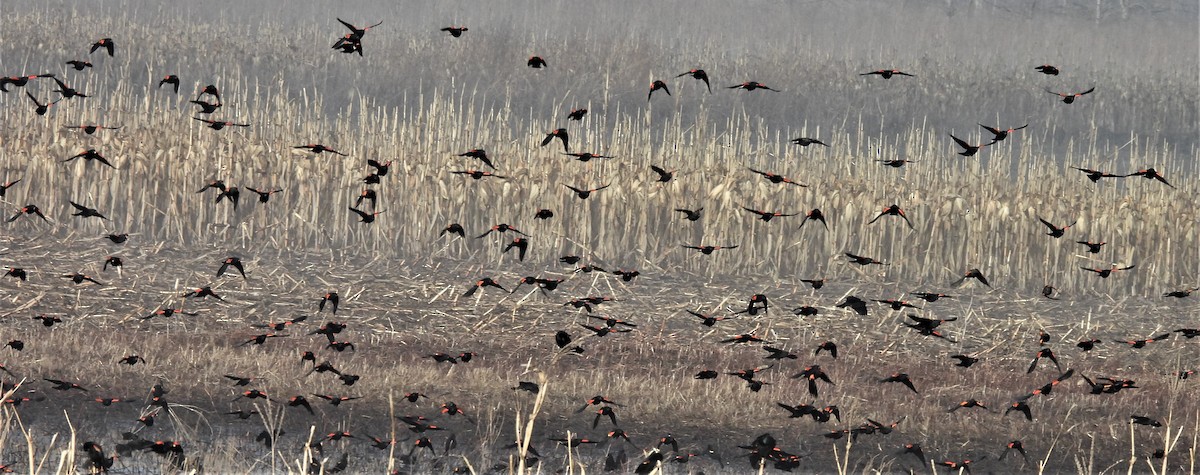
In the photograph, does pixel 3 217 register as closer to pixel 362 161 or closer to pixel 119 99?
pixel 119 99

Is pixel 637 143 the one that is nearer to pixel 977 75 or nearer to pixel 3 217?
pixel 3 217

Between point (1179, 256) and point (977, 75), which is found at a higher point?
point (977, 75)

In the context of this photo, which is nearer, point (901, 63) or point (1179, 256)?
point (1179, 256)

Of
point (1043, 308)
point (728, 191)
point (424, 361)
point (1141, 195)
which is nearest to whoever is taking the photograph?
point (424, 361)

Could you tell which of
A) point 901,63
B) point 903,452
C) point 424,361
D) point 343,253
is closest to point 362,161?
point 343,253

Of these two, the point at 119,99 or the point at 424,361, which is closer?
the point at 424,361

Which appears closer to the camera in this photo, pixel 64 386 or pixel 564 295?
pixel 64 386

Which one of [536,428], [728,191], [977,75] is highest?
[977,75]

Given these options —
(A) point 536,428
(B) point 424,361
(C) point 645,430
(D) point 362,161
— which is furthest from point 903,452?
(D) point 362,161

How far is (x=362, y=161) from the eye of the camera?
21.1 meters

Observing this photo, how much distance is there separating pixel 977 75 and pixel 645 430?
33.8 metres

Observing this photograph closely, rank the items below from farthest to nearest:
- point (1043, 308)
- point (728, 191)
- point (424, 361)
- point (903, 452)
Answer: point (728, 191) < point (1043, 308) < point (424, 361) < point (903, 452)

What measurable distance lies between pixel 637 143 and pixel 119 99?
28.7 ft

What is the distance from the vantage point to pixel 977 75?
42.5m
